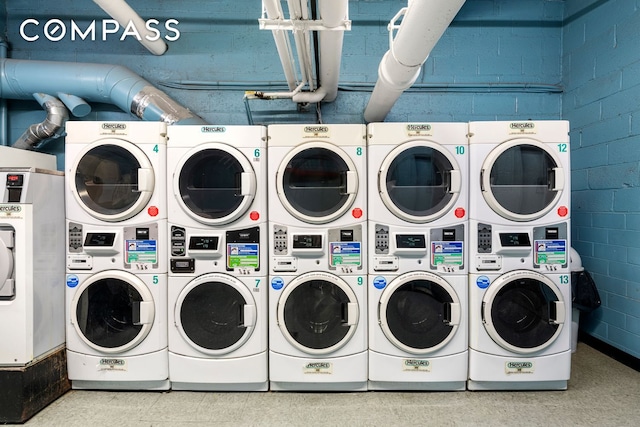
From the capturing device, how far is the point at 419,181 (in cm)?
228

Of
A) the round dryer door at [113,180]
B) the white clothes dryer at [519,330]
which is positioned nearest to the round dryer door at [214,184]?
the round dryer door at [113,180]

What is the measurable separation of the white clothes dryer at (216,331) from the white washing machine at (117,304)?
0.10m

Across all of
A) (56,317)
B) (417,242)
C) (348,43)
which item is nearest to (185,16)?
(348,43)

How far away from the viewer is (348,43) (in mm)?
3264

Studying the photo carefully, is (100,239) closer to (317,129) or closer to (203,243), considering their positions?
(203,243)

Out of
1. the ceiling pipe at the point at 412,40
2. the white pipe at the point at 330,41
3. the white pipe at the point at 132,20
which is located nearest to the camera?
the ceiling pipe at the point at 412,40

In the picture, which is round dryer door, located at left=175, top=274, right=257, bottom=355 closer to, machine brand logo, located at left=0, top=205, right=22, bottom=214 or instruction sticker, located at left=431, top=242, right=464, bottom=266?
machine brand logo, located at left=0, top=205, right=22, bottom=214

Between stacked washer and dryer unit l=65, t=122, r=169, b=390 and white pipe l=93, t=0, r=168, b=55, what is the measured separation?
91 cm

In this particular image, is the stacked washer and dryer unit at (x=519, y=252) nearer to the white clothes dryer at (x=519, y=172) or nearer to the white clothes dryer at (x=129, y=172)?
the white clothes dryer at (x=519, y=172)

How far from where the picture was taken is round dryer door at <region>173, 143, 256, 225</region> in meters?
2.17

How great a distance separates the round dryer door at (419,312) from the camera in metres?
2.20

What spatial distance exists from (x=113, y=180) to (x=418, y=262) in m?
2.13

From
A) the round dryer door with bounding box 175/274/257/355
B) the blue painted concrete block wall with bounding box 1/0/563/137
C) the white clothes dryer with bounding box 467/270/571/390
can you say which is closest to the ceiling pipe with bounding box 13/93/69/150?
the blue painted concrete block wall with bounding box 1/0/563/137

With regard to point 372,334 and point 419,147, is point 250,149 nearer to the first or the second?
point 419,147
